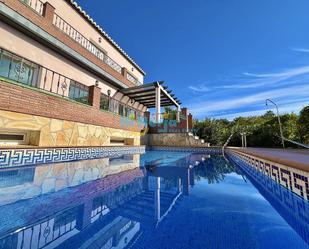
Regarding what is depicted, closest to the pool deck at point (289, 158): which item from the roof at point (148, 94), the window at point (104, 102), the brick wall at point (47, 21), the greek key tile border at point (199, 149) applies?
the window at point (104, 102)

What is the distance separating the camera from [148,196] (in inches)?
129

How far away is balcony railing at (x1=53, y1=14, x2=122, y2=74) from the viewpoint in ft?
33.5

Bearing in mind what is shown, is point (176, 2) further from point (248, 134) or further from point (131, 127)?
point (248, 134)

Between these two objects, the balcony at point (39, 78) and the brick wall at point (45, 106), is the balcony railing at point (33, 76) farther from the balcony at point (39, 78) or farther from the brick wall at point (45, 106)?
the brick wall at point (45, 106)

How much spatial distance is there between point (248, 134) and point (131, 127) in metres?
14.9

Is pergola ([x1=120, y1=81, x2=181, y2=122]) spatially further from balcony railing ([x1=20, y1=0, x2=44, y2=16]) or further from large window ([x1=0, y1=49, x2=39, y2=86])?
large window ([x1=0, y1=49, x2=39, y2=86])

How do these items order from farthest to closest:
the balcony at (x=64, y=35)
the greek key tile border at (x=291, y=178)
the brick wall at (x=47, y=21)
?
the balcony at (x=64, y=35), the brick wall at (x=47, y=21), the greek key tile border at (x=291, y=178)

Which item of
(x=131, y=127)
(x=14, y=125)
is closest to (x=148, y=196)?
(x=14, y=125)

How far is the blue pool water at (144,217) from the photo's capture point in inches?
66.1

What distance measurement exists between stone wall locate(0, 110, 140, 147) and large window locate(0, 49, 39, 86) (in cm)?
180

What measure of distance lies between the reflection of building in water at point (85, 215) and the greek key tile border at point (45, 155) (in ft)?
7.01

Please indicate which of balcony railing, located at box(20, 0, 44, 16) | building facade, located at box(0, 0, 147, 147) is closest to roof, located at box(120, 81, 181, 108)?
building facade, located at box(0, 0, 147, 147)

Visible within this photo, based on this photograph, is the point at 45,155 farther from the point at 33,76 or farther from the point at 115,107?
the point at 115,107

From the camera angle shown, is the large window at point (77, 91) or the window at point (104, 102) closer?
the large window at point (77, 91)
